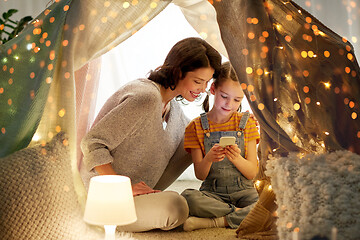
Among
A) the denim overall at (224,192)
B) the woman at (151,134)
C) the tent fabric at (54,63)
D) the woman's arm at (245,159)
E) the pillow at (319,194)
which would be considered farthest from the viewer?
the woman's arm at (245,159)

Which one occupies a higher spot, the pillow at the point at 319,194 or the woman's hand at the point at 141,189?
the pillow at the point at 319,194

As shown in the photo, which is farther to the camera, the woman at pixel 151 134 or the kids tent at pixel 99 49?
the woman at pixel 151 134

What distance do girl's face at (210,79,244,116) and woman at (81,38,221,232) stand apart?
0.28ft

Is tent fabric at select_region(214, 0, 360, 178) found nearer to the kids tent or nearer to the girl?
the kids tent

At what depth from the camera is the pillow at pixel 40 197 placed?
1.47 m

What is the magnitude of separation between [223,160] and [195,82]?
0.45m

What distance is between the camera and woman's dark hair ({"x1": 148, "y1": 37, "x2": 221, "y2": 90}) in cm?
205

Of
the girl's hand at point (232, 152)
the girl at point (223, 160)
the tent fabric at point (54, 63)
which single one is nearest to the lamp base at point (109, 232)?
the tent fabric at point (54, 63)

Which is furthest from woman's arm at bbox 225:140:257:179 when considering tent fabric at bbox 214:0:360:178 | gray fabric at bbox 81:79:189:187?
tent fabric at bbox 214:0:360:178

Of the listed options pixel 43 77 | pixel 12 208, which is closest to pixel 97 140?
pixel 43 77

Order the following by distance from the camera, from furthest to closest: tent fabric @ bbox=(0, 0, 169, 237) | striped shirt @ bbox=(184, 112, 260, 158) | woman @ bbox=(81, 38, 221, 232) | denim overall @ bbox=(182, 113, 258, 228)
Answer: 1. striped shirt @ bbox=(184, 112, 260, 158)
2. denim overall @ bbox=(182, 113, 258, 228)
3. woman @ bbox=(81, 38, 221, 232)
4. tent fabric @ bbox=(0, 0, 169, 237)

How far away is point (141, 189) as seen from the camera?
6.32 feet

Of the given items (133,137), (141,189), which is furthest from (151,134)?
(141,189)

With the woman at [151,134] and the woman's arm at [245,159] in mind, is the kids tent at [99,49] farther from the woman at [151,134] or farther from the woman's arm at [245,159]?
the woman's arm at [245,159]
